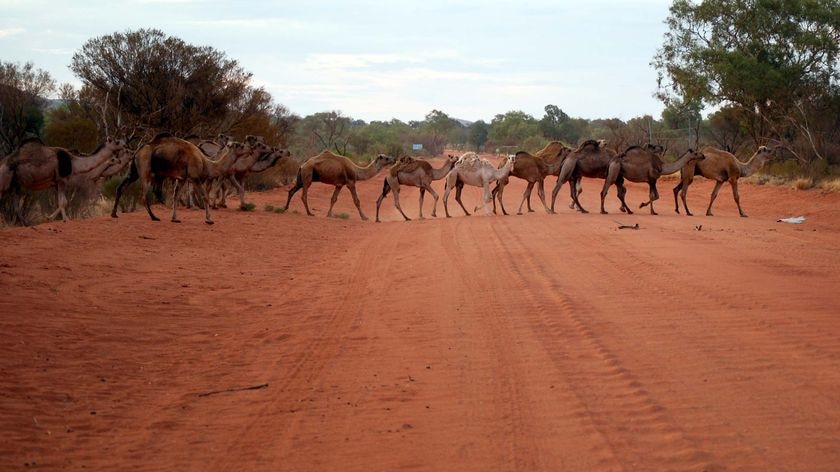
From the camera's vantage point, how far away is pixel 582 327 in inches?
369

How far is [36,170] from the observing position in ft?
62.0

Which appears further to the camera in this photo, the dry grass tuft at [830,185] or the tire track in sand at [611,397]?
the dry grass tuft at [830,185]

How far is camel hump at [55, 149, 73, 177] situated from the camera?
63.8 ft

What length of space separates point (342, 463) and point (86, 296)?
6300 millimetres

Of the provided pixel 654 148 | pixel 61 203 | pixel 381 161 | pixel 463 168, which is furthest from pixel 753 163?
pixel 61 203

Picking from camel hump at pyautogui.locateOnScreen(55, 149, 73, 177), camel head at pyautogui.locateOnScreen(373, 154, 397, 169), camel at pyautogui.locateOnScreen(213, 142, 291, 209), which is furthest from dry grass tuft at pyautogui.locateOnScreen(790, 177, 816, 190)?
camel hump at pyautogui.locateOnScreen(55, 149, 73, 177)

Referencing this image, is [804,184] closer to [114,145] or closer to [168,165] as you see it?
[168,165]

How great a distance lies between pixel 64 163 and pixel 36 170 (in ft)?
2.53

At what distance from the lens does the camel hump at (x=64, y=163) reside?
1944 cm

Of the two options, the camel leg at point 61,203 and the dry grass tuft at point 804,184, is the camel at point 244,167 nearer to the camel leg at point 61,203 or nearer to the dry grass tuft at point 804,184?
the camel leg at point 61,203

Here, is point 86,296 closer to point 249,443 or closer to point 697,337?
point 249,443

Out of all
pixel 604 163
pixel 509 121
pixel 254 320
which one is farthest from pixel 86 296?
pixel 509 121

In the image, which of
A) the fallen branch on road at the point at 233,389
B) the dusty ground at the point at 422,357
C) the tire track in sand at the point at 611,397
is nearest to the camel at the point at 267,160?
the dusty ground at the point at 422,357

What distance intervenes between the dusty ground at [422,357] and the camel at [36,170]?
2.78 m
